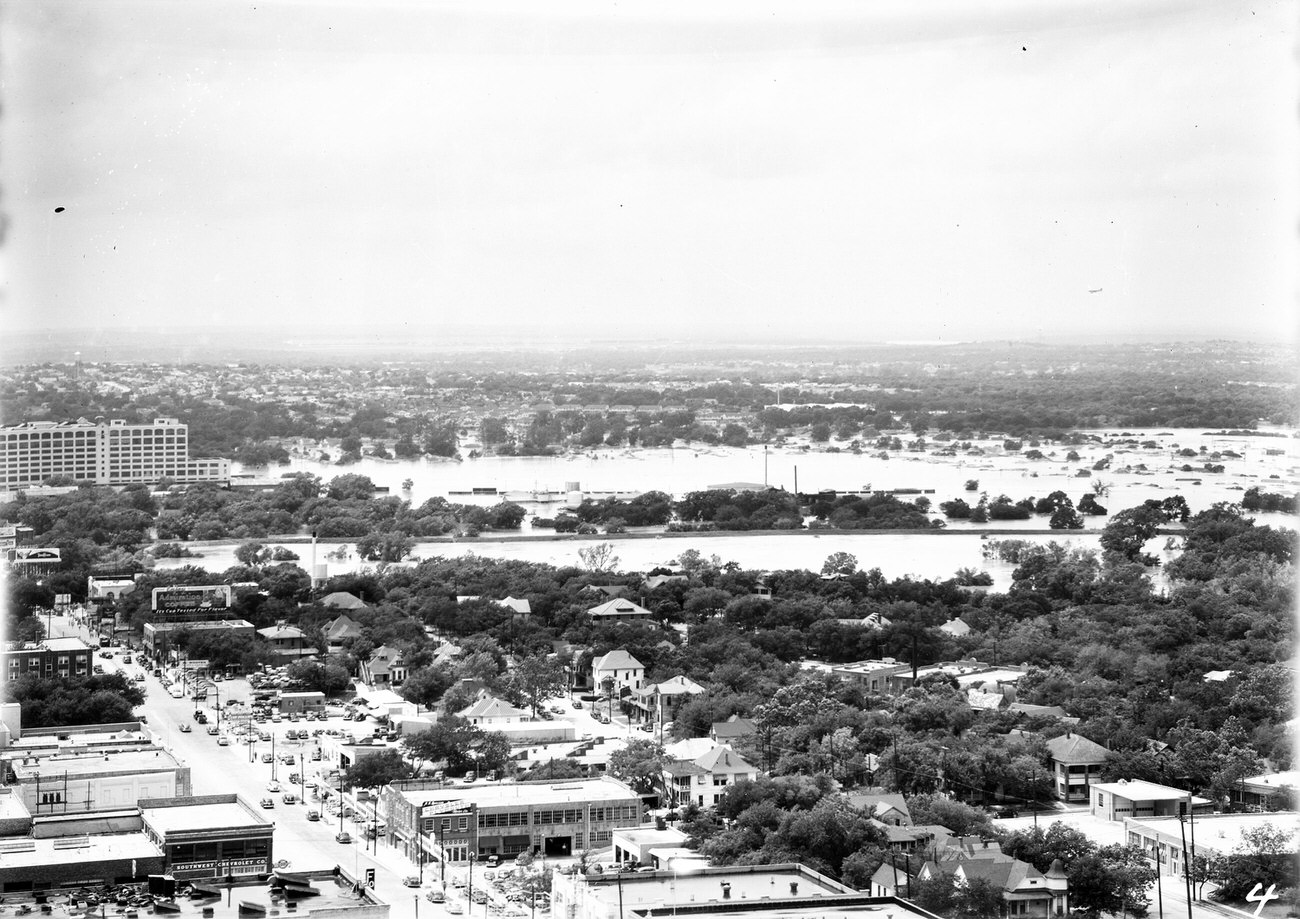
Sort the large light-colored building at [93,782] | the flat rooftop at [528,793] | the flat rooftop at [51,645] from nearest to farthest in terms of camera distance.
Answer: the large light-colored building at [93,782] → the flat rooftop at [528,793] → the flat rooftop at [51,645]

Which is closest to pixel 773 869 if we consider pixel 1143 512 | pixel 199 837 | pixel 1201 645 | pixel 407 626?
pixel 199 837

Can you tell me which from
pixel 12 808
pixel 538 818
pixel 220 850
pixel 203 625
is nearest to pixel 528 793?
pixel 538 818

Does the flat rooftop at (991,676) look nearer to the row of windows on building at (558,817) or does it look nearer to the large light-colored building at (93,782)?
the row of windows on building at (558,817)

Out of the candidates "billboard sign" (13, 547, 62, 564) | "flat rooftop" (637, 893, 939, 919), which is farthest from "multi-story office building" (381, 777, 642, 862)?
"billboard sign" (13, 547, 62, 564)

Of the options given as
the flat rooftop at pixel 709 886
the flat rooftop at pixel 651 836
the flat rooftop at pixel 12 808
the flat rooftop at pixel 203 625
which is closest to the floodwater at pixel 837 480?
the flat rooftop at pixel 203 625

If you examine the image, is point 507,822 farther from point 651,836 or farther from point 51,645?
point 51,645

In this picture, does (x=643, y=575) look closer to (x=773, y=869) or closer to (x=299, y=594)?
(x=299, y=594)

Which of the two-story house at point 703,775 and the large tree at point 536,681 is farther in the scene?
the large tree at point 536,681
